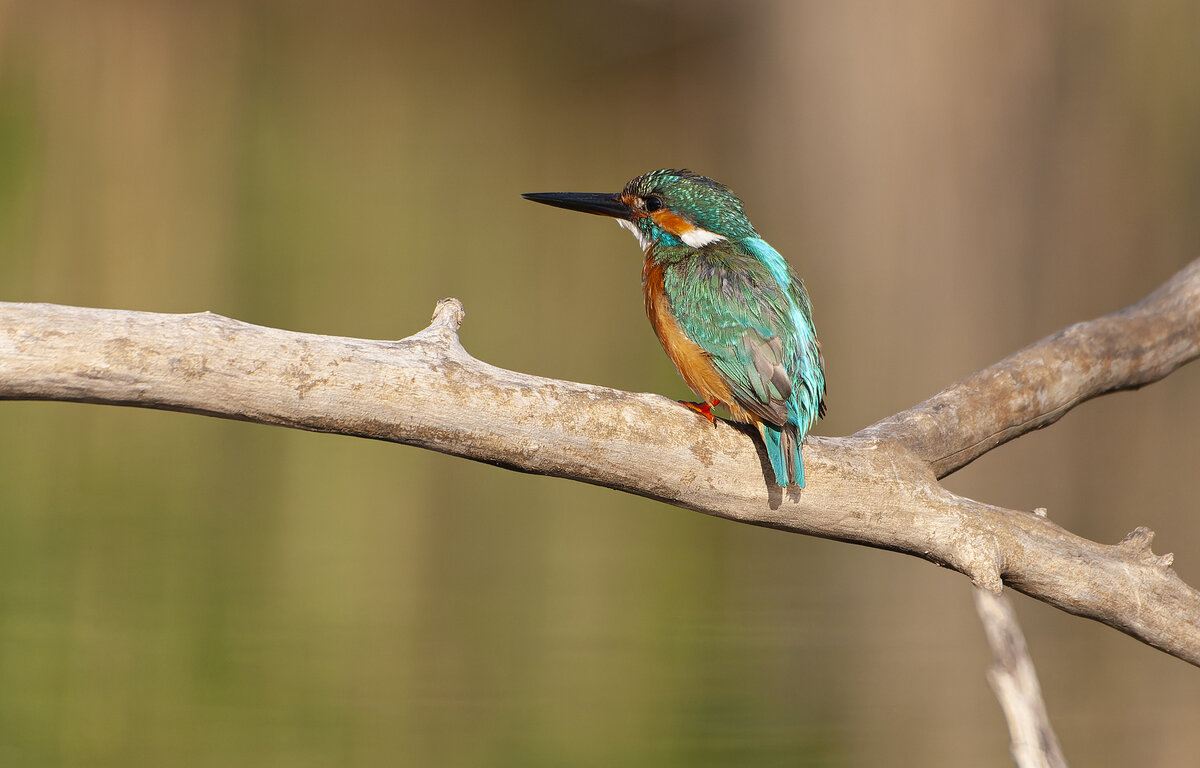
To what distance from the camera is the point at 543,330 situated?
166 inches

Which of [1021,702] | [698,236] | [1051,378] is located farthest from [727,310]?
[1021,702]

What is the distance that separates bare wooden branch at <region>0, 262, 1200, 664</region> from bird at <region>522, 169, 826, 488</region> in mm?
79

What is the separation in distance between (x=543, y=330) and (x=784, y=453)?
2.85 m

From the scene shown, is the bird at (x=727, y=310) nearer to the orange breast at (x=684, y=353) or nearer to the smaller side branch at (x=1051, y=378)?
the orange breast at (x=684, y=353)

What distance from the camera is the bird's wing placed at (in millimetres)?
1548

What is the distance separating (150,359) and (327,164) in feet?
9.51

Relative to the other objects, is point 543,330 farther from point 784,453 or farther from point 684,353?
point 784,453

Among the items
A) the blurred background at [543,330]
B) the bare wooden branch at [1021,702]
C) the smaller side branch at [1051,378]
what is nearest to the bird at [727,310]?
the smaller side branch at [1051,378]

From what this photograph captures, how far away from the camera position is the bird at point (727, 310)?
4.97 feet

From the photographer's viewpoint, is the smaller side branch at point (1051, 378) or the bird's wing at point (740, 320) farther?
the smaller side branch at point (1051, 378)

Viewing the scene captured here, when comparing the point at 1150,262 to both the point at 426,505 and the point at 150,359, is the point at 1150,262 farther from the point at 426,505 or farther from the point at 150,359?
the point at 150,359

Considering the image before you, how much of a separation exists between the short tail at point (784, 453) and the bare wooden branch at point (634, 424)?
0.06m

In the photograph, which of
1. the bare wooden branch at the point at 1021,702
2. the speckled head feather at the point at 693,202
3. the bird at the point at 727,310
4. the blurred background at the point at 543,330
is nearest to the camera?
the bare wooden branch at the point at 1021,702

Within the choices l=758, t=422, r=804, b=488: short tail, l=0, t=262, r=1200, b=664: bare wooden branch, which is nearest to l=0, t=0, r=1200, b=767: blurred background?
l=0, t=262, r=1200, b=664: bare wooden branch
